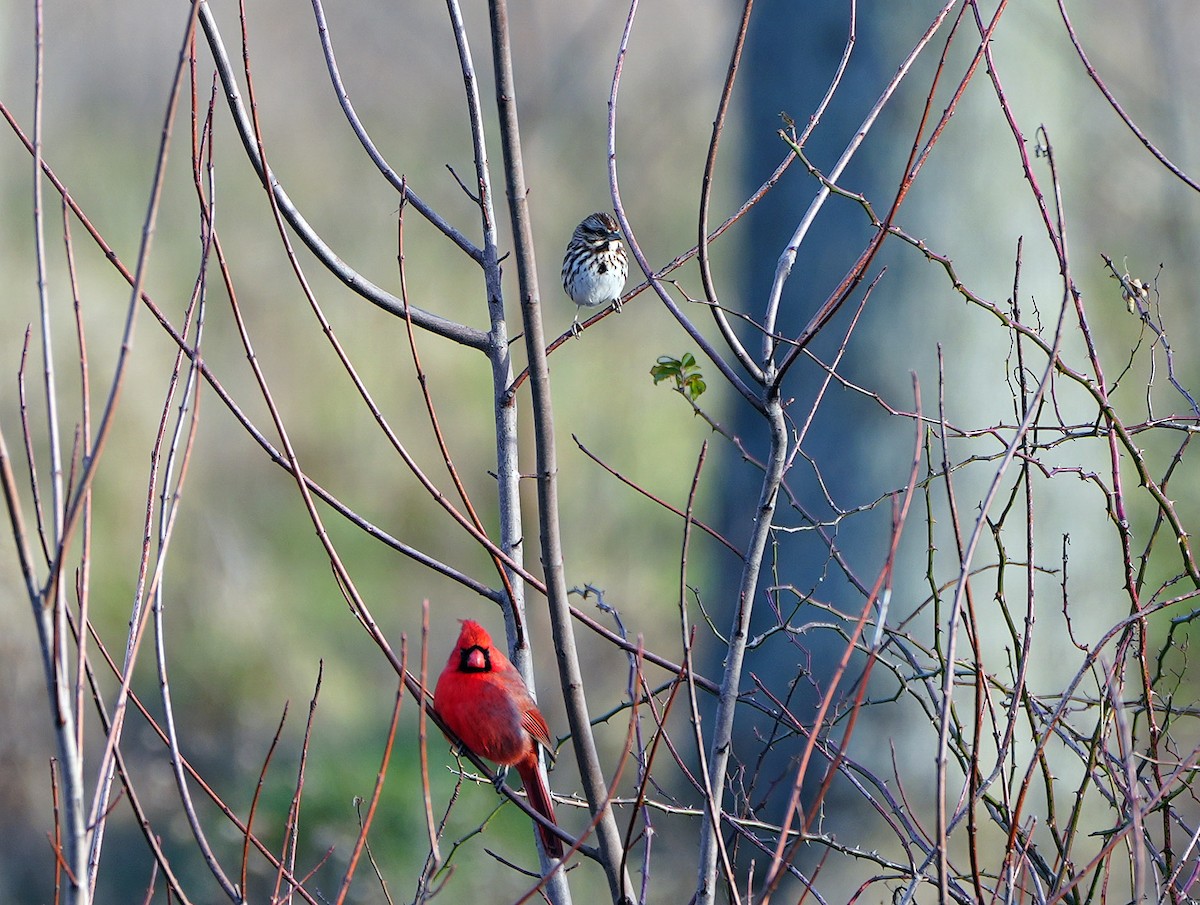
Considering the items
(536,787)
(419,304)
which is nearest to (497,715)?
(536,787)

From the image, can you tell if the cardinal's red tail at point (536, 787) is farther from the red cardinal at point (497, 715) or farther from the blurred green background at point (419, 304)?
the blurred green background at point (419, 304)

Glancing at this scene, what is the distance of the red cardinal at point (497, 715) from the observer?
7.84 ft

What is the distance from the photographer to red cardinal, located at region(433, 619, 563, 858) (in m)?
2.39

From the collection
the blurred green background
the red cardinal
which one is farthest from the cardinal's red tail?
the blurred green background

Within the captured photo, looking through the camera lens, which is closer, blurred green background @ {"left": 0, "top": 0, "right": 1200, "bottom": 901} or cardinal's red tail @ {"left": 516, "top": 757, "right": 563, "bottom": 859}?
cardinal's red tail @ {"left": 516, "top": 757, "right": 563, "bottom": 859}

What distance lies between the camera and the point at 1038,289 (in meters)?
5.70

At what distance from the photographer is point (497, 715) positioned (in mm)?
2414

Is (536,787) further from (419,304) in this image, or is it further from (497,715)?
(419,304)

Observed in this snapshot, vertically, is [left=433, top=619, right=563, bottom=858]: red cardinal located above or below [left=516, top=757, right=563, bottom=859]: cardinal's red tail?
above

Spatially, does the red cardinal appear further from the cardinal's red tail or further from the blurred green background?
the blurred green background

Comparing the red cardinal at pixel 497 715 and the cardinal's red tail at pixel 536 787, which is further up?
the red cardinal at pixel 497 715

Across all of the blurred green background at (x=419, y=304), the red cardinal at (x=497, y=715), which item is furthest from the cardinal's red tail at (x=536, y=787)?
the blurred green background at (x=419, y=304)

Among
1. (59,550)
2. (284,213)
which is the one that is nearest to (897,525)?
(59,550)

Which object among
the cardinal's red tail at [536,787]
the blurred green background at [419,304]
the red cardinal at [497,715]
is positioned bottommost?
the cardinal's red tail at [536,787]
